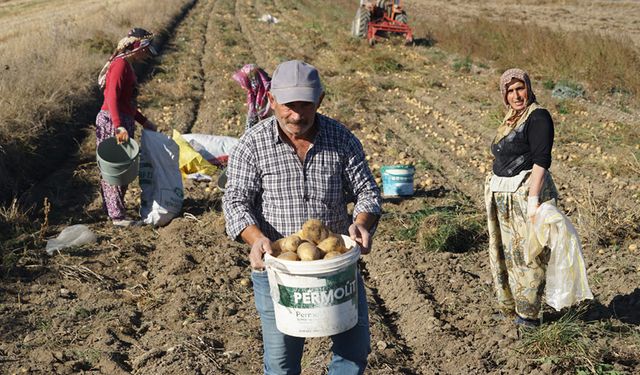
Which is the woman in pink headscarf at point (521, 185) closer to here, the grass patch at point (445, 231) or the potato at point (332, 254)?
the grass patch at point (445, 231)

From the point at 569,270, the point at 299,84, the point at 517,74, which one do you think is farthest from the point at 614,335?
the point at 299,84

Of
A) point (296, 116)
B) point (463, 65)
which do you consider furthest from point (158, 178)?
point (463, 65)

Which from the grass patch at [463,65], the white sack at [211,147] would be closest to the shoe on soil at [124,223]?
the white sack at [211,147]

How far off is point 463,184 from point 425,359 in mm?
3570

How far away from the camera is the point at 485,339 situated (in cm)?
408

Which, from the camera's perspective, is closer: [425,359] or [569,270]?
[569,270]

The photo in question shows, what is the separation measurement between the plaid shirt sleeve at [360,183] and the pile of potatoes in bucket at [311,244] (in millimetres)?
210

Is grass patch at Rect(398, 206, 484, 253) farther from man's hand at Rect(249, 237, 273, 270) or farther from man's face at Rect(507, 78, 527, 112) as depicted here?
man's hand at Rect(249, 237, 273, 270)

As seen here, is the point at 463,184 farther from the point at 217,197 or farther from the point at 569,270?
the point at 569,270

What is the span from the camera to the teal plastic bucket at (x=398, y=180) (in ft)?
22.0

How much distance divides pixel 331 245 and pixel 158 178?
4049 mm

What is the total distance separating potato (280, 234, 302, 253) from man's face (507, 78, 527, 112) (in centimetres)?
190

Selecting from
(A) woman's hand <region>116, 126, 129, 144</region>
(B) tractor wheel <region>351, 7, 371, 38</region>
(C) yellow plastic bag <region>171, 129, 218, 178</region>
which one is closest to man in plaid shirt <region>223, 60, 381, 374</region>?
(A) woman's hand <region>116, 126, 129, 144</region>

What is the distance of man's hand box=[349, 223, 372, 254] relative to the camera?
2553mm
